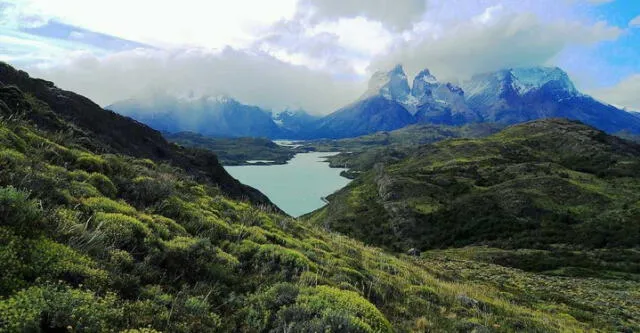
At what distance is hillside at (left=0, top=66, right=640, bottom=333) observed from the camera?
703cm

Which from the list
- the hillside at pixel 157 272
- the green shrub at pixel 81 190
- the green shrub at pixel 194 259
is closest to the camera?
the hillside at pixel 157 272

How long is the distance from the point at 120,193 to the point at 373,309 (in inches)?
380

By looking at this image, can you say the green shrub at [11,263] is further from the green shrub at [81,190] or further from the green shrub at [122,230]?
the green shrub at [81,190]

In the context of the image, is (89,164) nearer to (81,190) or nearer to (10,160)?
(81,190)

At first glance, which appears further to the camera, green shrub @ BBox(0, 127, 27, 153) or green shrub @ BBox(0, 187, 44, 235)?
green shrub @ BBox(0, 127, 27, 153)

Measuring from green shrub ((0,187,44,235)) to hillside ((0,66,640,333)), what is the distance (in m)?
0.02

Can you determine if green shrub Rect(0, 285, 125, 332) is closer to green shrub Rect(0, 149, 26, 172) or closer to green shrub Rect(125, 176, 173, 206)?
green shrub Rect(0, 149, 26, 172)

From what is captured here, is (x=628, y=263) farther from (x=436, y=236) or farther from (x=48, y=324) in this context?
(x=48, y=324)

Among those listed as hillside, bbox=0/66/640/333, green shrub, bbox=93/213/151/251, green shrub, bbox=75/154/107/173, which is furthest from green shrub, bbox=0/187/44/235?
green shrub, bbox=75/154/107/173

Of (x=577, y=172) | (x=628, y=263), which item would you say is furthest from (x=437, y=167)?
Answer: (x=628, y=263)

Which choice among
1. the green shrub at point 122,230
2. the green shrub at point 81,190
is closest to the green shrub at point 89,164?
the green shrub at point 81,190

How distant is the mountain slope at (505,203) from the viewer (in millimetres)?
99000

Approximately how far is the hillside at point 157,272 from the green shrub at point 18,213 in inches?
0.9

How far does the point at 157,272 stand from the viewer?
374 inches
